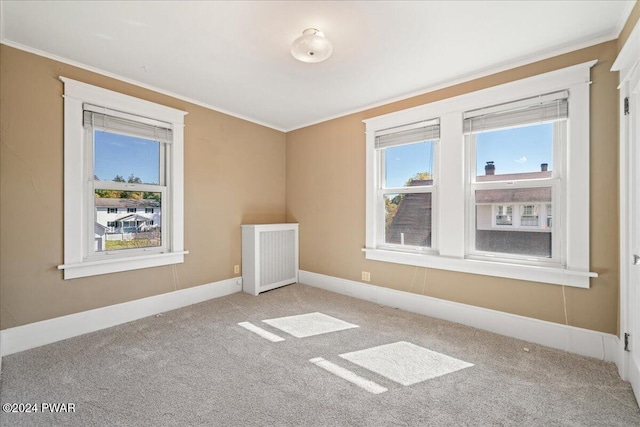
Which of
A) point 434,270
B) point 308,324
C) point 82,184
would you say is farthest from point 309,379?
point 82,184

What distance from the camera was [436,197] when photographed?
313 centimetres

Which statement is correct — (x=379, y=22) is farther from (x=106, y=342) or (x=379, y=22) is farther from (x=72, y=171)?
(x=106, y=342)

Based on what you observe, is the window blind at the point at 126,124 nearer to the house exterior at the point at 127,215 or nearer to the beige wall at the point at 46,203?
the beige wall at the point at 46,203

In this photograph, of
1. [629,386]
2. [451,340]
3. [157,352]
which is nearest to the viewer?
[629,386]

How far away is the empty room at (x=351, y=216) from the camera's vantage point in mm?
1814

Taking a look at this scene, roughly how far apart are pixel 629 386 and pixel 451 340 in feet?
3.55

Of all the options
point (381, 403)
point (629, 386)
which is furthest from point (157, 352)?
point (629, 386)

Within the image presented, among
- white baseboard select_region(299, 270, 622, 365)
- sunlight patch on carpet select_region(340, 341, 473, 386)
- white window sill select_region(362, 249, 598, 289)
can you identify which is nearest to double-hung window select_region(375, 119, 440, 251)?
white window sill select_region(362, 249, 598, 289)

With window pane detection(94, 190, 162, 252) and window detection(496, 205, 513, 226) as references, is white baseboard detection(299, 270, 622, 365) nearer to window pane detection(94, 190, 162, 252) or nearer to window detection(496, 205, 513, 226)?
window detection(496, 205, 513, 226)

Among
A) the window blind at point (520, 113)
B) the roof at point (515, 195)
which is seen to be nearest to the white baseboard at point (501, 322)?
the roof at point (515, 195)

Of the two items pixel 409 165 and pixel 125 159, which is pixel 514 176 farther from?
pixel 125 159

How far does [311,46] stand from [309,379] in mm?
2365

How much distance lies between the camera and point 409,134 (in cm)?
327

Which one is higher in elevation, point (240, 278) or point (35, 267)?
point (35, 267)
